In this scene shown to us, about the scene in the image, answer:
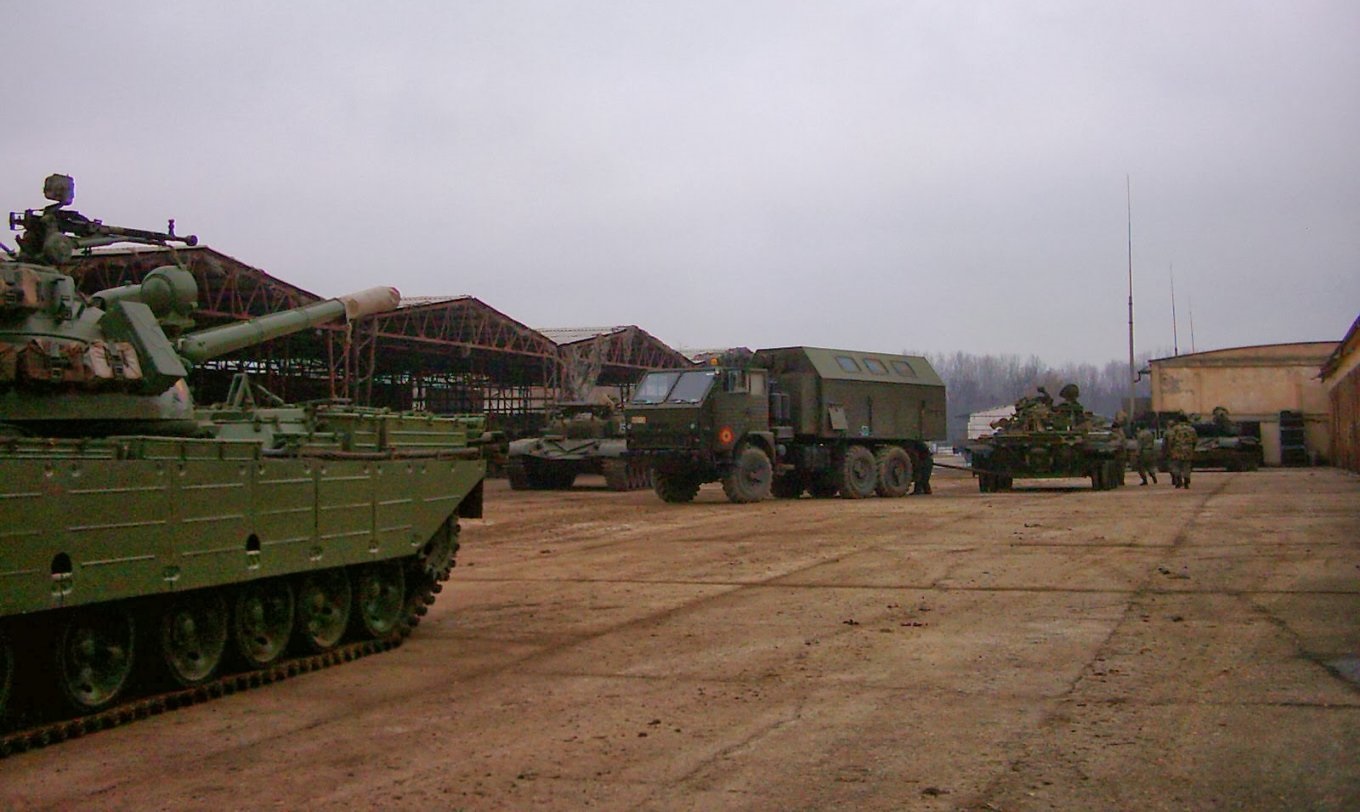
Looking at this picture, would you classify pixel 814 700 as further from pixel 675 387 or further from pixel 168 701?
pixel 675 387

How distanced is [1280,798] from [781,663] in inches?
146

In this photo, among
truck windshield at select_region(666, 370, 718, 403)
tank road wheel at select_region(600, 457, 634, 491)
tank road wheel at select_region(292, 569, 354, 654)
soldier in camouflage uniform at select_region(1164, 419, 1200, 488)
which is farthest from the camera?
tank road wheel at select_region(600, 457, 634, 491)

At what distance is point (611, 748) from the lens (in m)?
6.48

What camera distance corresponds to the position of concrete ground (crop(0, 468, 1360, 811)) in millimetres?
5746

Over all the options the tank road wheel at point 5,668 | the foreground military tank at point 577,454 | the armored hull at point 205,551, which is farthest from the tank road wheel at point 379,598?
the foreground military tank at point 577,454

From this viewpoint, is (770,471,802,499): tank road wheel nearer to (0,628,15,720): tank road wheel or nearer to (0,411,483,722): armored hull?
(0,411,483,722): armored hull

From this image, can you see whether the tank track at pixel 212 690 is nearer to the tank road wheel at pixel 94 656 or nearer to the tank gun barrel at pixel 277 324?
the tank road wheel at pixel 94 656

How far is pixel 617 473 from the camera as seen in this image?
1200 inches

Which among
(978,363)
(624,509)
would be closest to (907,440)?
(624,509)

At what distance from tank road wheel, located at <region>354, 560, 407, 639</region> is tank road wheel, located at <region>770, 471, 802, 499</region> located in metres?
17.1

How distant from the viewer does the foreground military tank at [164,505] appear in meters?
6.97

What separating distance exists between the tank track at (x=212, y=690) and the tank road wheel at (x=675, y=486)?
14.1m

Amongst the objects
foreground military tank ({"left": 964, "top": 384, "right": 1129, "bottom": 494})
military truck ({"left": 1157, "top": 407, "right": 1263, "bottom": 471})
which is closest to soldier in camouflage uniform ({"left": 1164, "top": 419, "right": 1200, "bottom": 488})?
foreground military tank ({"left": 964, "top": 384, "right": 1129, "bottom": 494})

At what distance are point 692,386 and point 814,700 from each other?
1668 centimetres
